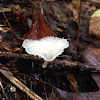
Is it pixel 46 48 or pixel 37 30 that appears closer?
pixel 46 48

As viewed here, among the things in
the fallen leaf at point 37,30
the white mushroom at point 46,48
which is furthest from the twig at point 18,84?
the fallen leaf at point 37,30

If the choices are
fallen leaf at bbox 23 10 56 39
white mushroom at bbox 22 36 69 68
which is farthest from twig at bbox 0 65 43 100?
fallen leaf at bbox 23 10 56 39

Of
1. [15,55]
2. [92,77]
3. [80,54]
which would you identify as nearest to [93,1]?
[80,54]

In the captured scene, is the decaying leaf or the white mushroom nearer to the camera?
the white mushroom

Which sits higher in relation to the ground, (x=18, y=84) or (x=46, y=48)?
(x=46, y=48)

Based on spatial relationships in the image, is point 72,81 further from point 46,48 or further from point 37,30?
point 37,30

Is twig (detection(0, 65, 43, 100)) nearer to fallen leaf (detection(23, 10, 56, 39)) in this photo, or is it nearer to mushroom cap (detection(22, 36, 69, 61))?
mushroom cap (detection(22, 36, 69, 61))

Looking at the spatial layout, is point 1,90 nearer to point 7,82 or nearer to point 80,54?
point 7,82

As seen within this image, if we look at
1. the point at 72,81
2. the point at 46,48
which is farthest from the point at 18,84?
the point at 72,81

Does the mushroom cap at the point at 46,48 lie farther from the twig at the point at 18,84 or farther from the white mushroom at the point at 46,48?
the twig at the point at 18,84
